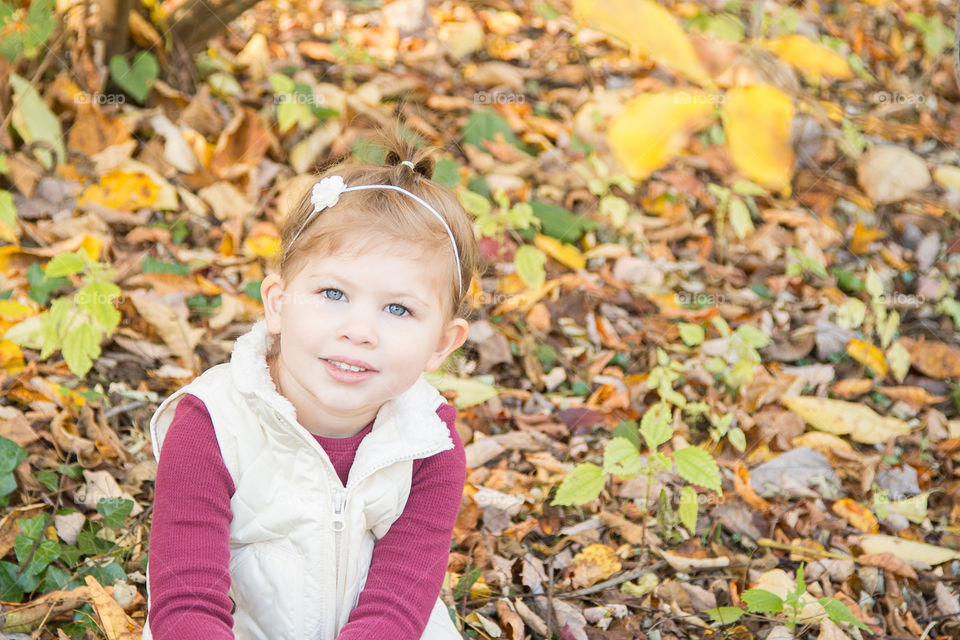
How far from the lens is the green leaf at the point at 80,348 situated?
7.41 feet

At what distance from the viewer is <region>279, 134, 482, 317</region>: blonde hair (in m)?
1.62

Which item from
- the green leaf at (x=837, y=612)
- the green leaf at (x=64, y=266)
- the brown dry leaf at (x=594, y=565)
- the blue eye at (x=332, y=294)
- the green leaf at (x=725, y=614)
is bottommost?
the brown dry leaf at (x=594, y=565)

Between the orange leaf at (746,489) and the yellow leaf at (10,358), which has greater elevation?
the yellow leaf at (10,358)

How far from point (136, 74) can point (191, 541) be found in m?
2.32

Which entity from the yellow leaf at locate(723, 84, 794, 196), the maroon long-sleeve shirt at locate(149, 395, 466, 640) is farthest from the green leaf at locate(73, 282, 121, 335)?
the yellow leaf at locate(723, 84, 794, 196)

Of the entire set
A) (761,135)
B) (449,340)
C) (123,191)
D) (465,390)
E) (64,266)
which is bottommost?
(465,390)

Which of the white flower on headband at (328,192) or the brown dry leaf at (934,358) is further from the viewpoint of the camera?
the brown dry leaf at (934,358)

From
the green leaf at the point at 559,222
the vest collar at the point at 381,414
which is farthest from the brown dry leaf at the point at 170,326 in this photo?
the green leaf at the point at 559,222

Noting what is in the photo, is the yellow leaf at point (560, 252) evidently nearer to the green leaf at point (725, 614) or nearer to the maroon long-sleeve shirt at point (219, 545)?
the green leaf at point (725, 614)

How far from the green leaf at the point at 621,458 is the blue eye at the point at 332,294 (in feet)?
2.79

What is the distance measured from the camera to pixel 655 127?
12.8ft

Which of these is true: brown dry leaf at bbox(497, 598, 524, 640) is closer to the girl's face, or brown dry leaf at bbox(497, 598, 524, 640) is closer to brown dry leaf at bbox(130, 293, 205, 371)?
the girl's face

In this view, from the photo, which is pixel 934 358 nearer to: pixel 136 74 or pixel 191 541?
pixel 191 541

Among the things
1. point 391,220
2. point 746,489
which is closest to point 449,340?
point 391,220
